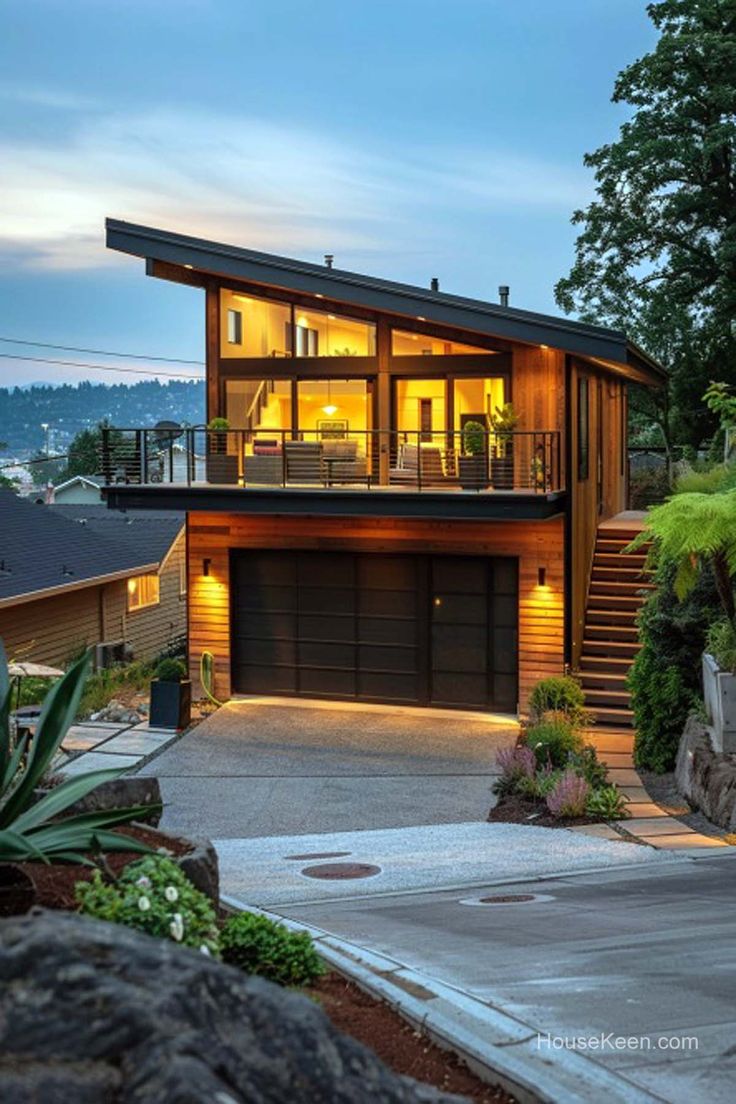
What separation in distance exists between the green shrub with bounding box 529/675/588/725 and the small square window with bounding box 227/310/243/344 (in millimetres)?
7507

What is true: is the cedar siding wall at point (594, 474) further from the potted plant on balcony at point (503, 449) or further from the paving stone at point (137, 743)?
the paving stone at point (137, 743)

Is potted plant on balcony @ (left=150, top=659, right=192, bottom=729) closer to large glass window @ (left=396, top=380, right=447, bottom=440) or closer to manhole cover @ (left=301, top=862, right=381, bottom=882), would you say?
large glass window @ (left=396, top=380, right=447, bottom=440)

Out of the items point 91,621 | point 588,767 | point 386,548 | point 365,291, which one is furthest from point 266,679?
point 91,621

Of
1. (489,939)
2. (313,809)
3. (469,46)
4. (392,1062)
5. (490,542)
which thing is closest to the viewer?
(392,1062)

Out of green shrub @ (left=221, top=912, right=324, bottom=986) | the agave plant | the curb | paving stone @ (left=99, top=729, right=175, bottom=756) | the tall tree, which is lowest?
paving stone @ (left=99, top=729, right=175, bottom=756)

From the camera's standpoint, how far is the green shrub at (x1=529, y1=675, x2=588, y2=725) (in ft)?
59.5

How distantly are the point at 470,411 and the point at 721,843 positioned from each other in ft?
32.5

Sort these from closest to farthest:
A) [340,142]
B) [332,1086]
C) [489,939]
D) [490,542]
A: [332,1086], [489,939], [490,542], [340,142]

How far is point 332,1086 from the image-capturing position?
3.46 m

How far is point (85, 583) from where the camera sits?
2573 cm

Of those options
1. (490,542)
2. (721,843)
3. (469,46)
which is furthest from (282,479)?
(469,46)

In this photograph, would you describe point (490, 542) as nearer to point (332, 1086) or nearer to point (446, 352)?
point (446, 352)

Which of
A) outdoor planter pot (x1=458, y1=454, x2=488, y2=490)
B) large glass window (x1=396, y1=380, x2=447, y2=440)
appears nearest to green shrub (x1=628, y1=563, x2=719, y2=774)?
outdoor planter pot (x1=458, y1=454, x2=488, y2=490)

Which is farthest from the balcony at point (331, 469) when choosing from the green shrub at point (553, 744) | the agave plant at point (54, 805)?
the agave plant at point (54, 805)
